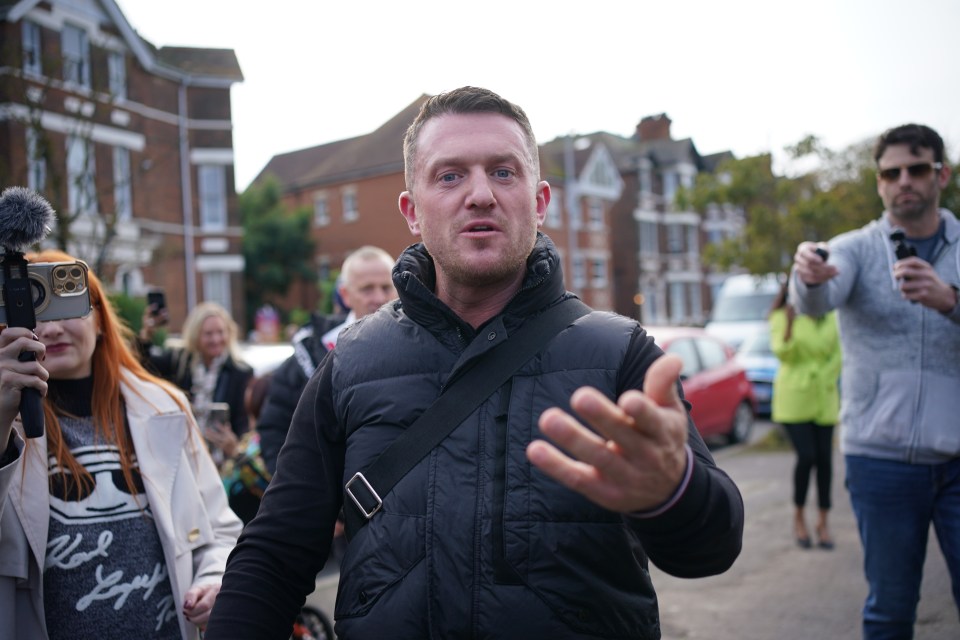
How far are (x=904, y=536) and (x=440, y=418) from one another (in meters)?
2.41

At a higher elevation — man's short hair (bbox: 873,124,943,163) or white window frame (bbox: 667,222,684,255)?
white window frame (bbox: 667,222,684,255)

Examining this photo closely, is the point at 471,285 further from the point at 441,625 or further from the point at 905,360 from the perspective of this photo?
the point at 905,360

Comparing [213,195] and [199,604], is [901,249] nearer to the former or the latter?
[199,604]

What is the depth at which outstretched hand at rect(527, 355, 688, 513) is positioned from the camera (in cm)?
131

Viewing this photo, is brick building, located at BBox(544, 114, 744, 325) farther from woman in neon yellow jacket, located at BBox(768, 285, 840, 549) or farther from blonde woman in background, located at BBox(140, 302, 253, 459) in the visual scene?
blonde woman in background, located at BBox(140, 302, 253, 459)

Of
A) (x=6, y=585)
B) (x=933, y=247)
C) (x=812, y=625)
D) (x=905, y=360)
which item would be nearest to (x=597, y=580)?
(x=6, y=585)

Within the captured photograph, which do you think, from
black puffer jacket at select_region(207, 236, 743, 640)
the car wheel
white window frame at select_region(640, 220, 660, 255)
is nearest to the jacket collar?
black puffer jacket at select_region(207, 236, 743, 640)

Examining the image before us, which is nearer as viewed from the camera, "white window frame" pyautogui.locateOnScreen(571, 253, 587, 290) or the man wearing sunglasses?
the man wearing sunglasses

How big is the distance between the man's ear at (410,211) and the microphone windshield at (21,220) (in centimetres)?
97

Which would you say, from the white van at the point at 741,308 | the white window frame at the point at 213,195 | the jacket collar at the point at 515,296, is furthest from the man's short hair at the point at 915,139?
the white window frame at the point at 213,195

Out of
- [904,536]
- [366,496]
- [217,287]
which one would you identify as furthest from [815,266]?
[217,287]

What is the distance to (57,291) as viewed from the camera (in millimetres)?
2299

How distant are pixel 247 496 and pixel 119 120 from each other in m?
21.5

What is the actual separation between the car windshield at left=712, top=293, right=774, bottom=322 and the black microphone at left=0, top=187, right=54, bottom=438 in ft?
61.8
